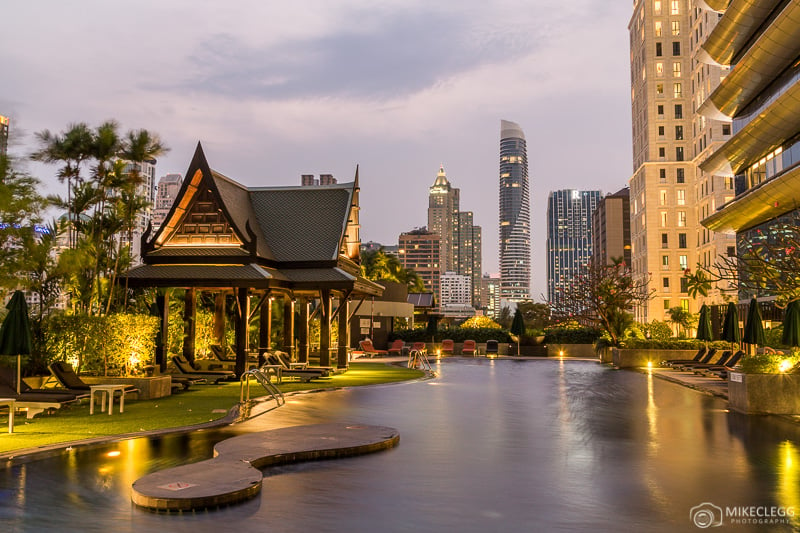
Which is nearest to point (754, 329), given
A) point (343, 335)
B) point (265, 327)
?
point (343, 335)

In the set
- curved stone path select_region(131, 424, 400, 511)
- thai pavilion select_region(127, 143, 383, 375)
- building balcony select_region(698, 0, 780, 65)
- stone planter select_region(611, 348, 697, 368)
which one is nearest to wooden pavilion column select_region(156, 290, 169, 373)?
thai pavilion select_region(127, 143, 383, 375)

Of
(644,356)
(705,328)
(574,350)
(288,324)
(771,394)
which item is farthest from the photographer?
(574,350)

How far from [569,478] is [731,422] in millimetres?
6918

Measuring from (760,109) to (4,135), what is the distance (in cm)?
4724

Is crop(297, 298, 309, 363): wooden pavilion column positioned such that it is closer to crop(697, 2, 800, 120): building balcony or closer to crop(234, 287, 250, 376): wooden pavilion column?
crop(234, 287, 250, 376): wooden pavilion column

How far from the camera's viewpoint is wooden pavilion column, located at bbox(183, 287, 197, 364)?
25016mm

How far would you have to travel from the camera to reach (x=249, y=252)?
78.3 ft

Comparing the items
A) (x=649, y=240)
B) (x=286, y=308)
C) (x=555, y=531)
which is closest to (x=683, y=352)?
(x=286, y=308)

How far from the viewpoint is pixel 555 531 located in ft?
A: 20.3

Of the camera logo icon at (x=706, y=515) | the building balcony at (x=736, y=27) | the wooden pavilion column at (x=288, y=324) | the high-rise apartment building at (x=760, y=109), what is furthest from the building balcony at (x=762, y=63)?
the camera logo icon at (x=706, y=515)

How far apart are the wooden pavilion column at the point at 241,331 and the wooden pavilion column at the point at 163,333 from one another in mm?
2534

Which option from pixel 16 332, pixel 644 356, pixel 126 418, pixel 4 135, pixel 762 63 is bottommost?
pixel 126 418

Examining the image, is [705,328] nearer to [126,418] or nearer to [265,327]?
[265,327]

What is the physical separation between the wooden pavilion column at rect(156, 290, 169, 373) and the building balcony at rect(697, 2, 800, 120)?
36818 millimetres
